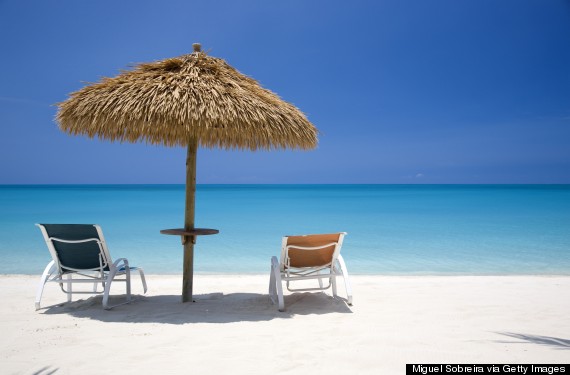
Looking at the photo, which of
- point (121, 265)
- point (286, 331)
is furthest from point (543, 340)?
point (121, 265)

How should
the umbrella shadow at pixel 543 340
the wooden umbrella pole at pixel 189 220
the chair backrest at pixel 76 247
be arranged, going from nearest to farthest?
1. the umbrella shadow at pixel 543 340
2. the chair backrest at pixel 76 247
3. the wooden umbrella pole at pixel 189 220

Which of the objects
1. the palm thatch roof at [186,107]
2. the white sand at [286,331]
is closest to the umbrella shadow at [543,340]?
the white sand at [286,331]

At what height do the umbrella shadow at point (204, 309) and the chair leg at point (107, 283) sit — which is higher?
the chair leg at point (107, 283)

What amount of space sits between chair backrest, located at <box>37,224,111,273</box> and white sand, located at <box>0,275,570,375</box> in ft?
A: 1.34

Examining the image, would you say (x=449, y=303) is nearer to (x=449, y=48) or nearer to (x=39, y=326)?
(x=39, y=326)

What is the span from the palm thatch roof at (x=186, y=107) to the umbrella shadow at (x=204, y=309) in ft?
4.95

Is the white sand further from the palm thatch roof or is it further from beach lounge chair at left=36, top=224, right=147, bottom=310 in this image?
the palm thatch roof

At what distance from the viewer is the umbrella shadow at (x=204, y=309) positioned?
12.5ft

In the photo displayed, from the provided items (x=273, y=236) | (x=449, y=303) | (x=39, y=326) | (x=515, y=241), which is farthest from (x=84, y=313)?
(x=515, y=241)

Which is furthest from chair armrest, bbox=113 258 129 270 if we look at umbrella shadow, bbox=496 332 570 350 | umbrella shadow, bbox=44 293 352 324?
umbrella shadow, bbox=496 332 570 350

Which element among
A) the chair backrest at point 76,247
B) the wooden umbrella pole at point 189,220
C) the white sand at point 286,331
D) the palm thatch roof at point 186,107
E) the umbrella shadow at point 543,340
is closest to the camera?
the white sand at point 286,331

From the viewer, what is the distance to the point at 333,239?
13.4 feet

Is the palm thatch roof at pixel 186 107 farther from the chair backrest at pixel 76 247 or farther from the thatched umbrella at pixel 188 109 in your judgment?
the chair backrest at pixel 76 247

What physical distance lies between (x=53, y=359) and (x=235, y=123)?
2.13 m
